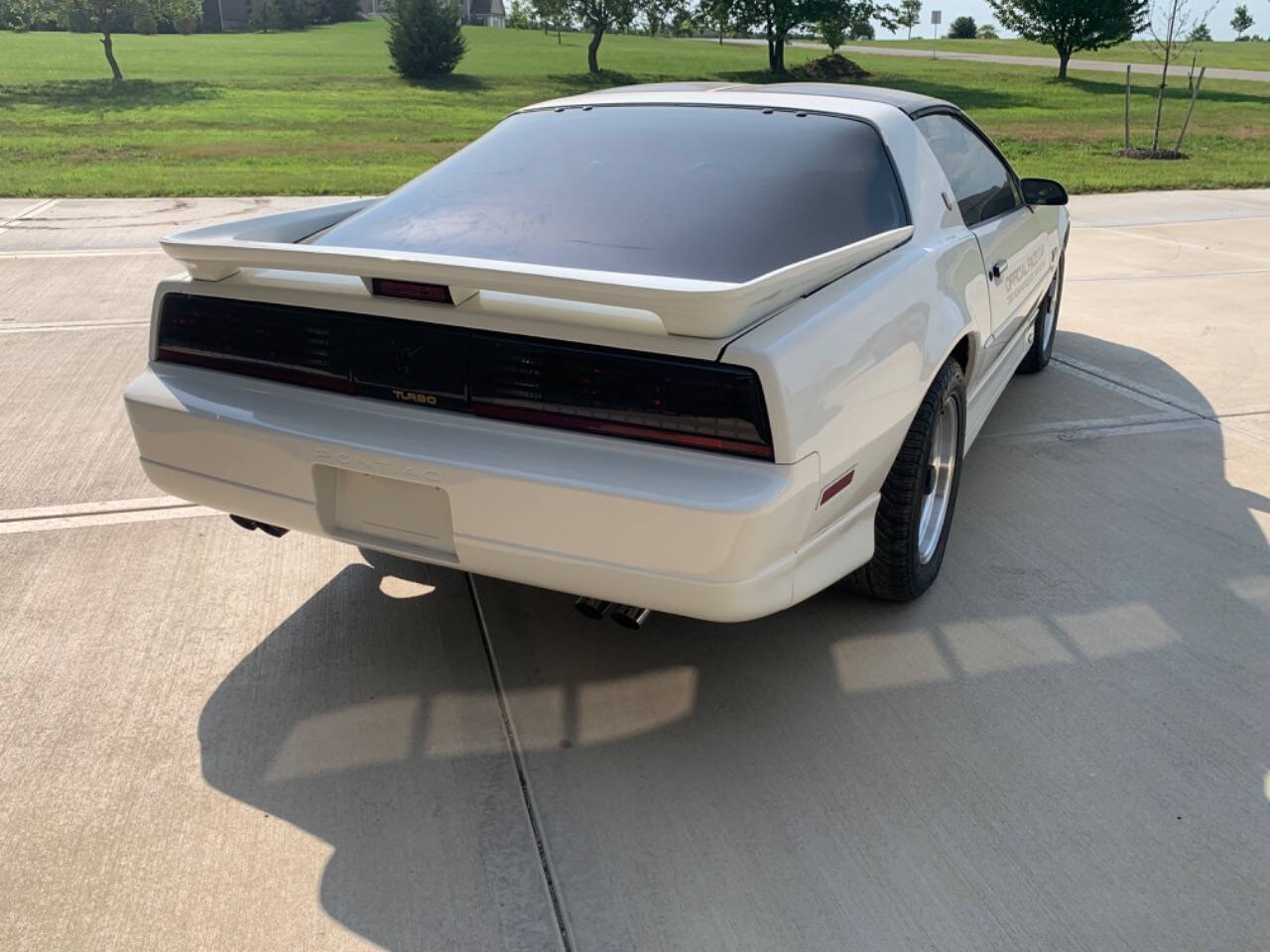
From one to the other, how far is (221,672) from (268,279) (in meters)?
1.04

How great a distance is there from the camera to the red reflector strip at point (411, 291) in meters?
2.37

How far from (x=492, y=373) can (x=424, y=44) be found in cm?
3541

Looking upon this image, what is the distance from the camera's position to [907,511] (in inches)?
115

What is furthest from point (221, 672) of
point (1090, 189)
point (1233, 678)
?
point (1090, 189)

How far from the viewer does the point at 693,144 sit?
3129mm

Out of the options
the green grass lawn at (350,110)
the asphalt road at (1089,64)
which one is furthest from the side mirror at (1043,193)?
the asphalt road at (1089,64)

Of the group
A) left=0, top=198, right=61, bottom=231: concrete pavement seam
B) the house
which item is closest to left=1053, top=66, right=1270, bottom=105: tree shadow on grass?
left=0, top=198, right=61, bottom=231: concrete pavement seam

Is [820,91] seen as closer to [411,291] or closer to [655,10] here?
[411,291]

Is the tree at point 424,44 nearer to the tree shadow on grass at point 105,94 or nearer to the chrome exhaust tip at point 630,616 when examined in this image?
the tree shadow on grass at point 105,94

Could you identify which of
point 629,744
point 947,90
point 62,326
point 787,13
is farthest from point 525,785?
point 787,13

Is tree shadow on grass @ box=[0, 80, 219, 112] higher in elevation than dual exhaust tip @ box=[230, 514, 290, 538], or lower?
higher

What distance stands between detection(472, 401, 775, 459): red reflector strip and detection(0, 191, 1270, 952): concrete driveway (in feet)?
2.58

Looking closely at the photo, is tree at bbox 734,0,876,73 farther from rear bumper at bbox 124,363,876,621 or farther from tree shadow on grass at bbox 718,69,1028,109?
rear bumper at bbox 124,363,876,621

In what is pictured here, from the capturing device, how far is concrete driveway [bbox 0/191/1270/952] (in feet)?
6.89
